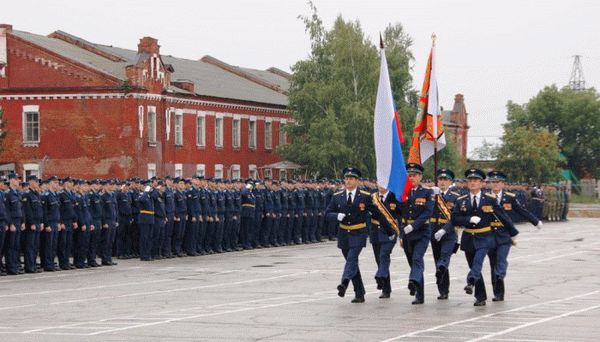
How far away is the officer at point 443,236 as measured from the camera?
18828mm

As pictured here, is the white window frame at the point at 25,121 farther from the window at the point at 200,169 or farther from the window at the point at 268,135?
the window at the point at 268,135

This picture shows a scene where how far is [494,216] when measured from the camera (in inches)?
733

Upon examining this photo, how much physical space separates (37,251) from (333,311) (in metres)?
10.9

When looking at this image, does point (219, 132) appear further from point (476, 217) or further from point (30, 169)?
point (476, 217)

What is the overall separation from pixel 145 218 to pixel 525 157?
4989 centimetres

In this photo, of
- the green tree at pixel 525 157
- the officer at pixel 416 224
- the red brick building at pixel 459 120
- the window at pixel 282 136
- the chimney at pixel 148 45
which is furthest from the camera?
the red brick building at pixel 459 120

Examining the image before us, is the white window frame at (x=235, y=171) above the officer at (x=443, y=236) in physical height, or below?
above

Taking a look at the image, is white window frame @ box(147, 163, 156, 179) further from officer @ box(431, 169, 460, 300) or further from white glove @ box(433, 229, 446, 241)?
white glove @ box(433, 229, 446, 241)

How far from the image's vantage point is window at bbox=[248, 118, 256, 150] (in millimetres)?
66688

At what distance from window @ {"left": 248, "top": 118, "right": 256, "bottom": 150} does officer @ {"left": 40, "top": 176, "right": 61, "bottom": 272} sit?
40155 millimetres

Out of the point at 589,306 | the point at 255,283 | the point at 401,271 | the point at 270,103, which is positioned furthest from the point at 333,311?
the point at 270,103

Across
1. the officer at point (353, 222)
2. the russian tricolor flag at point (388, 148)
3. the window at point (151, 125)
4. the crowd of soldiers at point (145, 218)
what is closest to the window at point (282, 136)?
the window at point (151, 125)

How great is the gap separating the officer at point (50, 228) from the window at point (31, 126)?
2953 cm

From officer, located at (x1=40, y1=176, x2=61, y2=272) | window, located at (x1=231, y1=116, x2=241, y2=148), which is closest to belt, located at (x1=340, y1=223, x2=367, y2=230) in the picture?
officer, located at (x1=40, y1=176, x2=61, y2=272)
